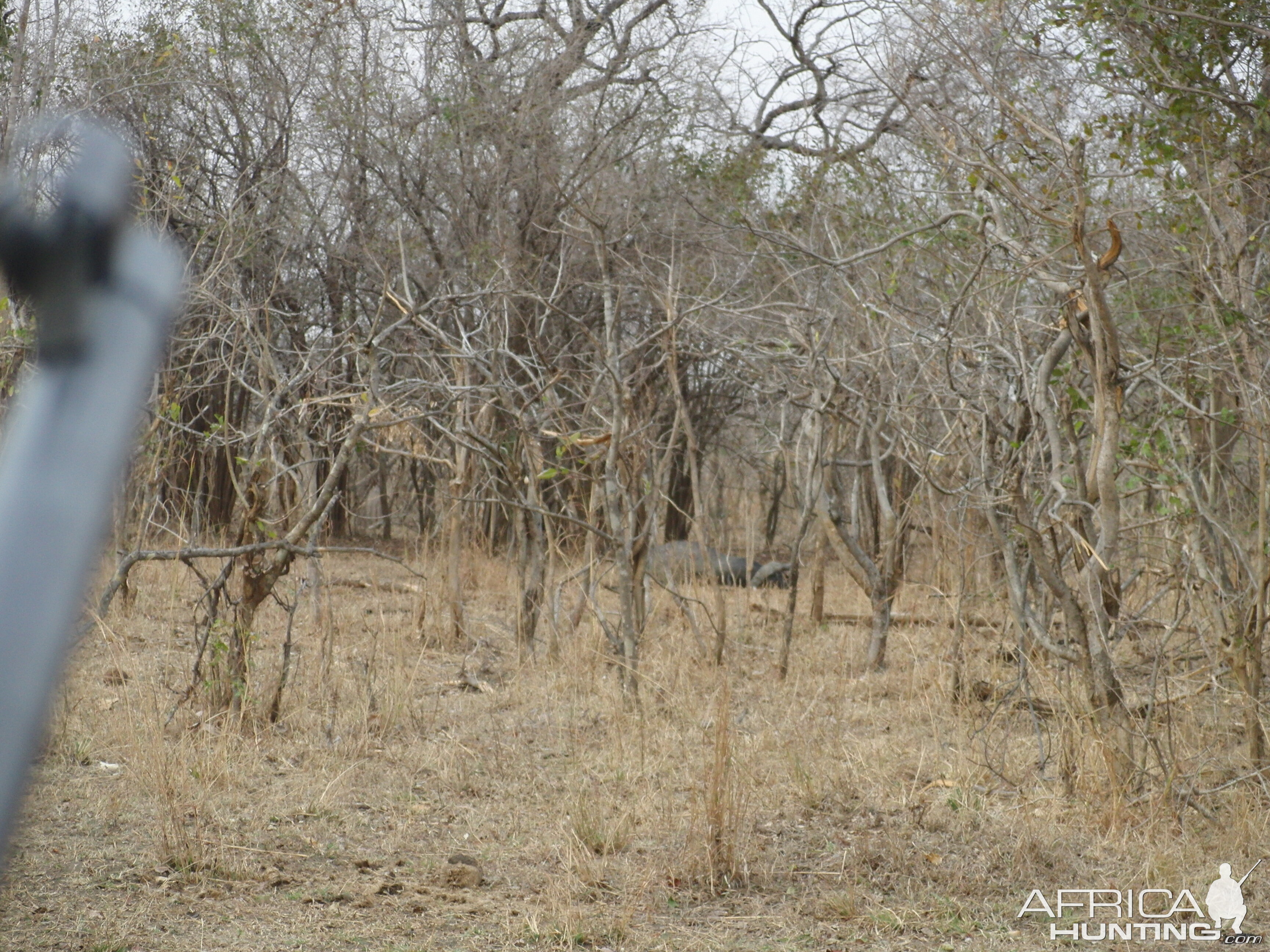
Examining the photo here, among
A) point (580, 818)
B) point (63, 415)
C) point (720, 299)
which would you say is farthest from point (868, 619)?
point (63, 415)

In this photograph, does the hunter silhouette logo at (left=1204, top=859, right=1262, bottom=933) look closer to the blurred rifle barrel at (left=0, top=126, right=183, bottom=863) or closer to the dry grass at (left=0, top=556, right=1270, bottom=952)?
the dry grass at (left=0, top=556, right=1270, bottom=952)

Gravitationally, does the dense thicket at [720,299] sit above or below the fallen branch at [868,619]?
above

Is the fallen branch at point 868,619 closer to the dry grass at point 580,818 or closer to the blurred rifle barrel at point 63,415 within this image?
the dry grass at point 580,818

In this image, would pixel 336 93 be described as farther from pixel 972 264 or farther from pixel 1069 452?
pixel 1069 452

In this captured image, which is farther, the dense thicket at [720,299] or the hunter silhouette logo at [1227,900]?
the dense thicket at [720,299]

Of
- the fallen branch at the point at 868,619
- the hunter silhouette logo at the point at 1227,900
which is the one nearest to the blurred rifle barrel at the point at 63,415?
the hunter silhouette logo at the point at 1227,900

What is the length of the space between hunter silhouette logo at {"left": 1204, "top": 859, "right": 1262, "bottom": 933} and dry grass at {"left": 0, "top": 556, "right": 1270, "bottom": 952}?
0.20 ft

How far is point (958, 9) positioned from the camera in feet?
17.9

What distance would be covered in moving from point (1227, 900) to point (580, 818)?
1.83m

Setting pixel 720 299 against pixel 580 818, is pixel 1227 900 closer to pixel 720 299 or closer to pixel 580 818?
pixel 580 818

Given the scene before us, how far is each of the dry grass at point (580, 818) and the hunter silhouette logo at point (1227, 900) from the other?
61 mm

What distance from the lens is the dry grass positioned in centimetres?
310

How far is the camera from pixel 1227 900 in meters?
3.19

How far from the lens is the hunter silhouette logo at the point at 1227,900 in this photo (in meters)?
3.12
